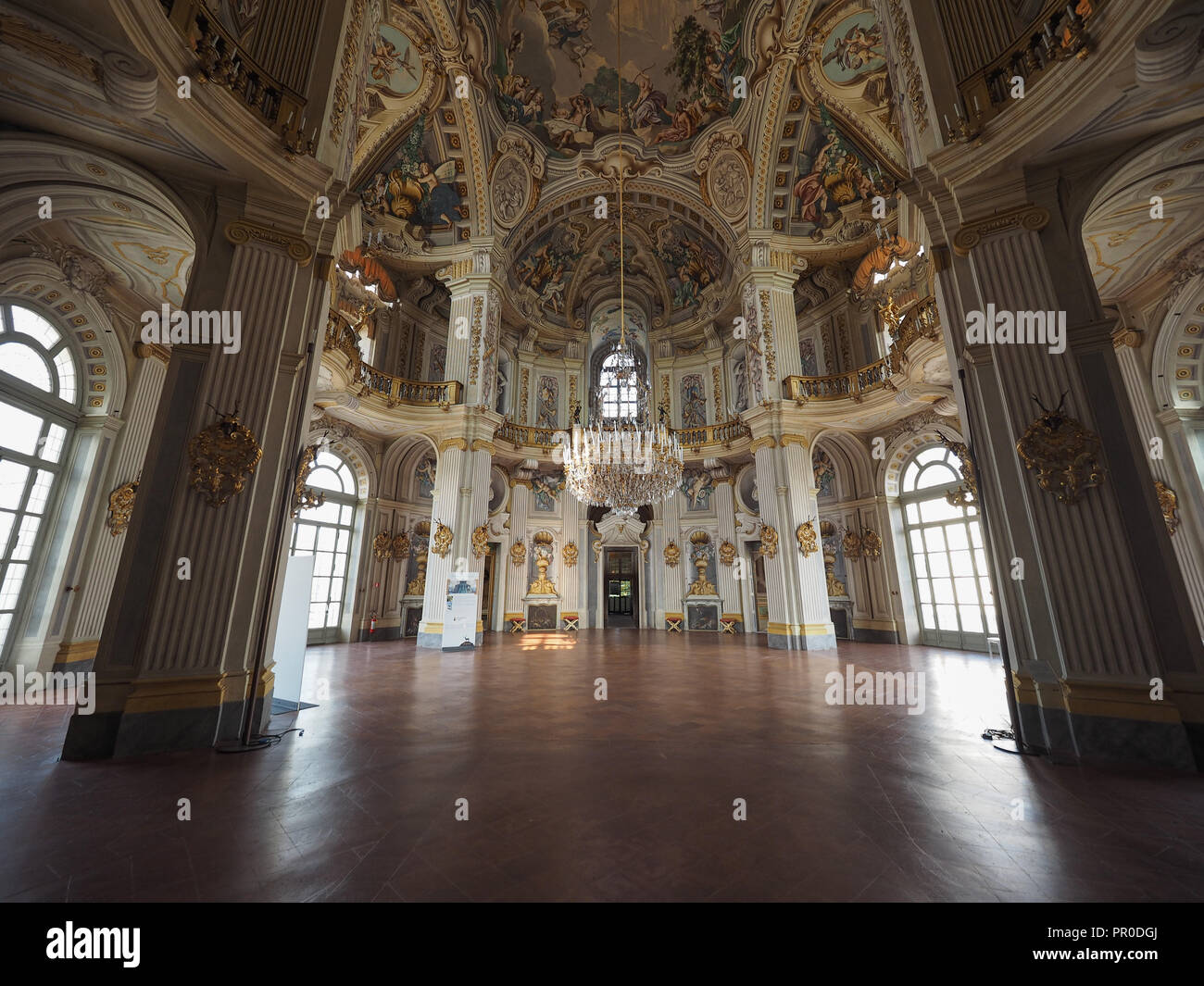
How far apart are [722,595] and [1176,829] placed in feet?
44.3

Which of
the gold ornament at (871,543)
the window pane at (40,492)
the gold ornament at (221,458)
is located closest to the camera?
the gold ornament at (221,458)

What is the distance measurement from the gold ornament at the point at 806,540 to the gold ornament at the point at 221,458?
435 inches

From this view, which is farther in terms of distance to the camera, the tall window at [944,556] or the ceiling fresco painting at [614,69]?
the ceiling fresco painting at [614,69]

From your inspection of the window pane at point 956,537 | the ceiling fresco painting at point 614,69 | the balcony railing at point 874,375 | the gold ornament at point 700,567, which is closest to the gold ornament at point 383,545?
the gold ornament at point 700,567

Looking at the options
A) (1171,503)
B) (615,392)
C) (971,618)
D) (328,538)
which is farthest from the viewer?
(615,392)

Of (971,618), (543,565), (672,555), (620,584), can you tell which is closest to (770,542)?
(971,618)

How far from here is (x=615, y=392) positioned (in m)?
18.2

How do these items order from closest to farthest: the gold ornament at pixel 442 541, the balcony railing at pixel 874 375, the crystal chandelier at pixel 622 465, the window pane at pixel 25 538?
the window pane at pixel 25 538, the balcony railing at pixel 874 375, the crystal chandelier at pixel 622 465, the gold ornament at pixel 442 541

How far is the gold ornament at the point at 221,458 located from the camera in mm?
4238

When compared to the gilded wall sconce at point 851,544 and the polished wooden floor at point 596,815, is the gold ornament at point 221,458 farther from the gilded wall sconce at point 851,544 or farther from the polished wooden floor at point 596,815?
the gilded wall sconce at point 851,544

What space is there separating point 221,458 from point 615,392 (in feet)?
48.9

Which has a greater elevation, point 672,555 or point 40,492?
point 672,555

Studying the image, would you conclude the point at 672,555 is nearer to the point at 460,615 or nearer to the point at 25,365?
the point at 460,615
